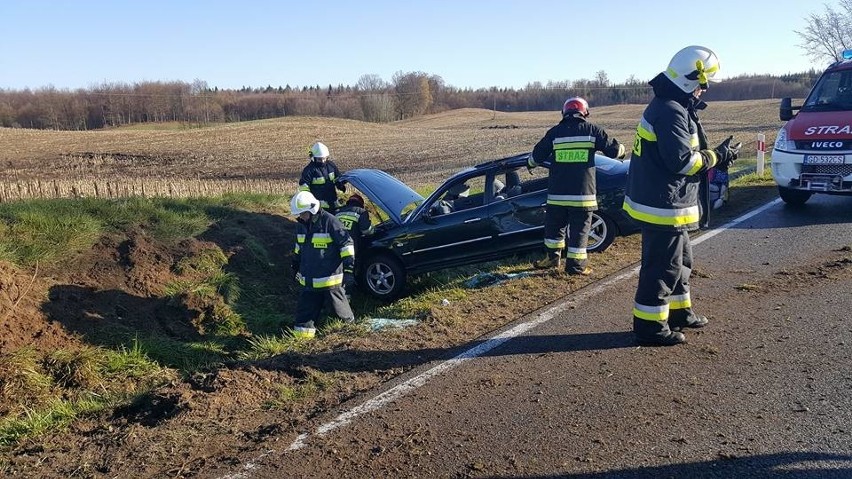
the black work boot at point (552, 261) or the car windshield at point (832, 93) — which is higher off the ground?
the car windshield at point (832, 93)

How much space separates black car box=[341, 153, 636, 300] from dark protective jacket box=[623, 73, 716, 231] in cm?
309

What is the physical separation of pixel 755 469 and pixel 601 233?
5.06 m

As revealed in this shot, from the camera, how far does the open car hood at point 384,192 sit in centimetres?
873

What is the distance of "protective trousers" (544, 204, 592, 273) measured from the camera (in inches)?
273

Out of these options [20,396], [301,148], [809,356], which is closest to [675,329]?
[809,356]

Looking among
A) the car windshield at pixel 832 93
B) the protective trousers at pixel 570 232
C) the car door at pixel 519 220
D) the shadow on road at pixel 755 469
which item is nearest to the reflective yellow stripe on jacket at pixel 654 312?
the shadow on road at pixel 755 469

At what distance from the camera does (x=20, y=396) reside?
5305mm

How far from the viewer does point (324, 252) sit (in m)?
6.78

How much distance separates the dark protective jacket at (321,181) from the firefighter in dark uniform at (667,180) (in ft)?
20.4

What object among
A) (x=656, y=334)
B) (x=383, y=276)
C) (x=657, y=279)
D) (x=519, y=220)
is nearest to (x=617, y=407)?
(x=656, y=334)

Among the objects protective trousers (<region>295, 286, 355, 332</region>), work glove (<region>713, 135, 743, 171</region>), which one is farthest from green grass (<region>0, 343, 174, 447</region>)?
work glove (<region>713, 135, 743, 171</region>)

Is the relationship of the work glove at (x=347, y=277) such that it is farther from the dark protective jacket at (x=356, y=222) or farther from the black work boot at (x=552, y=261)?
the black work boot at (x=552, y=261)

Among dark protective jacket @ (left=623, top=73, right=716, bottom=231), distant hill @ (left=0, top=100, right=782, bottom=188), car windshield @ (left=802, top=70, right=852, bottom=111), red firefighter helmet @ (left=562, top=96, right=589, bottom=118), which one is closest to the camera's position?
→ dark protective jacket @ (left=623, top=73, right=716, bottom=231)

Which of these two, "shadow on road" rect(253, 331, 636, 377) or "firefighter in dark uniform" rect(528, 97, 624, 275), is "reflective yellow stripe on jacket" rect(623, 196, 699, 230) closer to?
"shadow on road" rect(253, 331, 636, 377)
